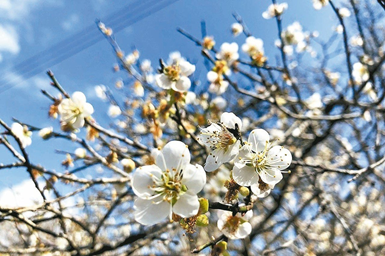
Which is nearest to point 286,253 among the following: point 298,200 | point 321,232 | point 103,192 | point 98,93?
point 321,232

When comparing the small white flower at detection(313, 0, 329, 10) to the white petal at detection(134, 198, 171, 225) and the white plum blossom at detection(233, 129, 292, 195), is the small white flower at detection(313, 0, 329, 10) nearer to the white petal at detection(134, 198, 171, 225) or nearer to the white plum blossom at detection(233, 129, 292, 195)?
the white plum blossom at detection(233, 129, 292, 195)

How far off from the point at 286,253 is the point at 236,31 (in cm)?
307

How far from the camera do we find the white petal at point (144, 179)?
920 mm

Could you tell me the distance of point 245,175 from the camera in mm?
942

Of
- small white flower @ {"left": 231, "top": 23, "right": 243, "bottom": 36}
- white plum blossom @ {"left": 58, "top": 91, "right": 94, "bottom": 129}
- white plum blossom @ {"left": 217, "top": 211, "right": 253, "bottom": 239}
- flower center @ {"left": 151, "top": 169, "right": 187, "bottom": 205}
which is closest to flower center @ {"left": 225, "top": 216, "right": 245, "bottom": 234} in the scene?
white plum blossom @ {"left": 217, "top": 211, "right": 253, "bottom": 239}

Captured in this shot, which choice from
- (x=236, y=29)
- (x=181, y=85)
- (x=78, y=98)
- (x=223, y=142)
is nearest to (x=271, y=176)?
(x=223, y=142)

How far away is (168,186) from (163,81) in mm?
902

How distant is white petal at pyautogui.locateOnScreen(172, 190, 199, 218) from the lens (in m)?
0.84

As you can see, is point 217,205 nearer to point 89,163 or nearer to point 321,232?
point 89,163

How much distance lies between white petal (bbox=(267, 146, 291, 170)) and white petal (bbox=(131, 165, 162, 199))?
38 centimetres

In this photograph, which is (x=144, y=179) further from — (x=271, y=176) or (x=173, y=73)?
(x=173, y=73)

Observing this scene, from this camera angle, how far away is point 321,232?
4.36 metres

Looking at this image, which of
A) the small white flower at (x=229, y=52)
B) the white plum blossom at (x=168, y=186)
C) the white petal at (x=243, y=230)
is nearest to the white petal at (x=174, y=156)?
the white plum blossom at (x=168, y=186)

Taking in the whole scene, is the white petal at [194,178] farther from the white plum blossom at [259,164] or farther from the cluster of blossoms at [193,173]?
the white plum blossom at [259,164]
